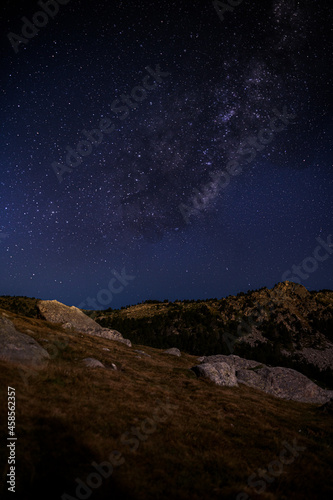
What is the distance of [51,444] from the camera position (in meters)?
8.59

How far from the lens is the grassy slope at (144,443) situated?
299 inches

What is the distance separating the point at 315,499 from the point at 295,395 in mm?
35877

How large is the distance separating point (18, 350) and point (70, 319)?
32.5m

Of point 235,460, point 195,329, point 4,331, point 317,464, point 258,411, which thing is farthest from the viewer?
point 195,329

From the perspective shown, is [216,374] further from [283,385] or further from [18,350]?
[18,350]

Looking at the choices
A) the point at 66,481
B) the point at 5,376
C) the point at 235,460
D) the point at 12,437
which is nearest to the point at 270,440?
the point at 235,460

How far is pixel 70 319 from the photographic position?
4766cm

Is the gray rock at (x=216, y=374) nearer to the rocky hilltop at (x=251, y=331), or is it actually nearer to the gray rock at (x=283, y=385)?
the gray rock at (x=283, y=385)

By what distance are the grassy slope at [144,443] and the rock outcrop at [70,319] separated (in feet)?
96.6

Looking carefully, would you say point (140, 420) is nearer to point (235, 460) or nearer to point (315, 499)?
point (235, 460)

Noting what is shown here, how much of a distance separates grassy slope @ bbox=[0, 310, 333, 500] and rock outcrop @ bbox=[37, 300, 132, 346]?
2943cm

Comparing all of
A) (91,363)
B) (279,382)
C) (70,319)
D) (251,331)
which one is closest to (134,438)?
(91,363)

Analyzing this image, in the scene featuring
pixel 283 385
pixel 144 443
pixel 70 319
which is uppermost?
pixel 70 319

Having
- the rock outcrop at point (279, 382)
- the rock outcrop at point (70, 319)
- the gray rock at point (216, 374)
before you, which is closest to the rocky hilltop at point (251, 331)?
the rock outcrop at point (70, 319)
